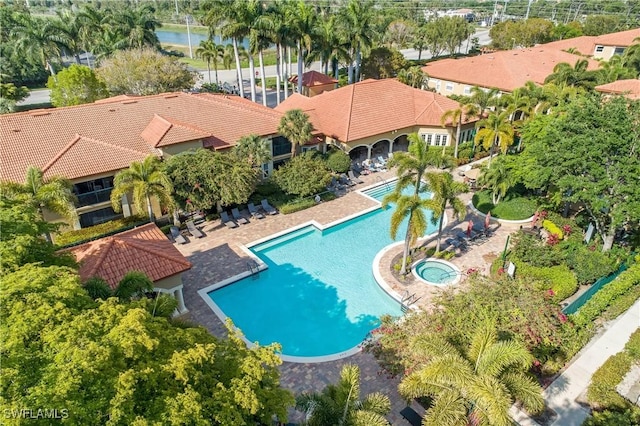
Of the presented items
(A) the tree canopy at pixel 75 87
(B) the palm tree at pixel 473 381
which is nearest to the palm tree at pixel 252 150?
(B) the palm tree at pixel 473 381

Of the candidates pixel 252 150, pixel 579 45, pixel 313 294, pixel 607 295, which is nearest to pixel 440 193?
pixel 313 294

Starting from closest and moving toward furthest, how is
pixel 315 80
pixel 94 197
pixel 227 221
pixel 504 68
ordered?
pixel 94 197 < pixel 227 221 < pixel 315 80 < pixel 504 68

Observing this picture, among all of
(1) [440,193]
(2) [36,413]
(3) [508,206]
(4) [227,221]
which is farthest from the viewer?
(3) [508,206]

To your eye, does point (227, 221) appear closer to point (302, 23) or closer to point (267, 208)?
point (267, 208)

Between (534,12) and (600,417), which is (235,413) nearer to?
(600,417)

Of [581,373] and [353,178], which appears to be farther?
[353,178]

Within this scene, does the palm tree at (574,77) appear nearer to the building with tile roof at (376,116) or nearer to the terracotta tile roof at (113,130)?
the building with tile roof at (376,116)

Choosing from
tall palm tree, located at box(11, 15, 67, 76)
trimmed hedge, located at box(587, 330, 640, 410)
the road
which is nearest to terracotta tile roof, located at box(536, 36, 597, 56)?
the road
